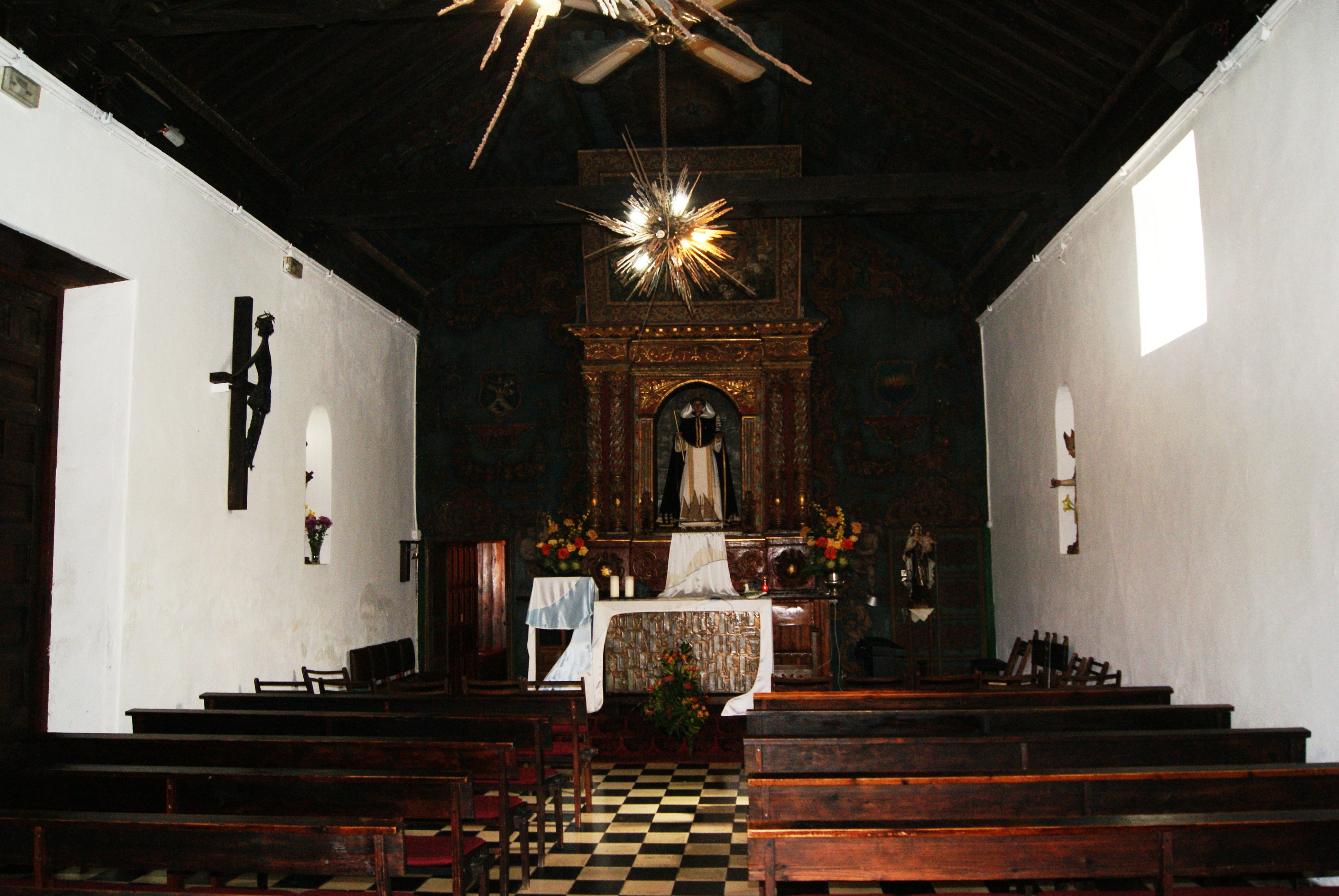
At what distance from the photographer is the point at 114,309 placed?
7180 millimetres

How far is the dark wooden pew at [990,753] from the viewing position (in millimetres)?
5066

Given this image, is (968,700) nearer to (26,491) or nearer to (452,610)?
(26,491)

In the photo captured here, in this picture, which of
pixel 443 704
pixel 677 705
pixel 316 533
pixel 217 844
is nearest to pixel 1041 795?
pixel 217 844

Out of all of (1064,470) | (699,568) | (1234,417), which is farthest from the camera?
(699,568)

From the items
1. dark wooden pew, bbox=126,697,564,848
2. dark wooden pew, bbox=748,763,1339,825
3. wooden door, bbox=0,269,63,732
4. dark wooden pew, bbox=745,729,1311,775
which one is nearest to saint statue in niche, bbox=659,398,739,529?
dark wooden pew, bbox=126,697,564,848

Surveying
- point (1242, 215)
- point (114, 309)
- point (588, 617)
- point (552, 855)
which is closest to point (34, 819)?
point (552, 855)

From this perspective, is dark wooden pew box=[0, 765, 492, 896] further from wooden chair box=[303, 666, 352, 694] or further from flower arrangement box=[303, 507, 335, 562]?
flower arrangement box=[303, 507, 335, 562]

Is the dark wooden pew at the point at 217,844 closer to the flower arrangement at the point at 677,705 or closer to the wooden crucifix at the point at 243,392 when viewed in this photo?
the wooden crucifix at the point at 243,392

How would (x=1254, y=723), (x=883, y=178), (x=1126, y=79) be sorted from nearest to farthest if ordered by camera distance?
(x=1254, y=723)
(x=1126, y=79)
(x=883, y=178)

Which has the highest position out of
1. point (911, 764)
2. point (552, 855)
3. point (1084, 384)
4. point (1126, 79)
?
point (1126, 79)

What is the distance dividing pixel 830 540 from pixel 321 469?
5627 millimetres

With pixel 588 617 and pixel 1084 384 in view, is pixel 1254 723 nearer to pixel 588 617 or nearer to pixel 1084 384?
pixel 1084 384

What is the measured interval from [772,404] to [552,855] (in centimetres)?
762

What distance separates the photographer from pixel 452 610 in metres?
14.5
